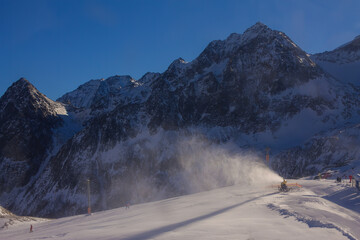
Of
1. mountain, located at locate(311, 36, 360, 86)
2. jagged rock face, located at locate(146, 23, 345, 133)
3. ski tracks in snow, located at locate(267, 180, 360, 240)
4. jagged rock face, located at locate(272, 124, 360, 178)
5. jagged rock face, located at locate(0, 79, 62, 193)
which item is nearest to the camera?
ski tracks in snow, located at locate(267, 180, 360, 240)

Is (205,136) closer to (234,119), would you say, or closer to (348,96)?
(234,119)

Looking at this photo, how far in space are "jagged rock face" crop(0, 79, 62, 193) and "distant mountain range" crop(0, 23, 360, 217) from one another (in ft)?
1.92

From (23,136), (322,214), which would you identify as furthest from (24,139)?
(322,214)

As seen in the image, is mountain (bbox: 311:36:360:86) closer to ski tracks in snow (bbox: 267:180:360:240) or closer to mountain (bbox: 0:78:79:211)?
ski tracks in snow (bbox: 267:180:360:240)

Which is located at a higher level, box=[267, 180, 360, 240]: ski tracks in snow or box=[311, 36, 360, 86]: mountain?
box=[311, 36, 360, 86]: mountain

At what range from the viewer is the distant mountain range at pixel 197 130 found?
411 feet

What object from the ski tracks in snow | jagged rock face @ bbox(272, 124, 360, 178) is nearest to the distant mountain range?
jagged rock face @ bbox(272, 124, 360, 178)

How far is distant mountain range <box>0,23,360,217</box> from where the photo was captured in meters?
125

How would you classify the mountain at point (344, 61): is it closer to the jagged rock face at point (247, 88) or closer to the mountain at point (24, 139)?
the jagged rock face at point (247, 88)

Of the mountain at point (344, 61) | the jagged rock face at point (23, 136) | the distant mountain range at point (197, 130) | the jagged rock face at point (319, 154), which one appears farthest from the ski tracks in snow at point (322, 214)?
the jagged rock face at point (23, 136)

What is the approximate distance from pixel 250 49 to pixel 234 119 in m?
39.2

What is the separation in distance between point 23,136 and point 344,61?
189 meters

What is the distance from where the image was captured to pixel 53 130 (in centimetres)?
19625

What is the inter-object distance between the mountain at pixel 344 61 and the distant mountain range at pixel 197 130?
540 mm
